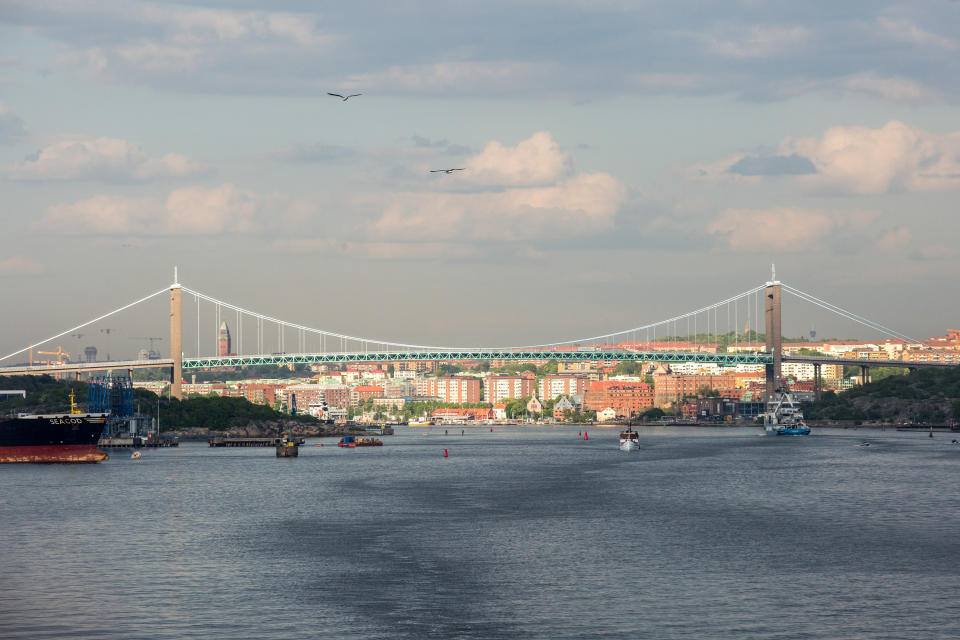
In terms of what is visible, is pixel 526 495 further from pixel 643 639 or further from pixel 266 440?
pixel 266 440

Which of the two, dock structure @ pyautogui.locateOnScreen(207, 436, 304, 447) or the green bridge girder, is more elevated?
the green bridge girder

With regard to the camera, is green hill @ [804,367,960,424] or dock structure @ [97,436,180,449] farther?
green hill @ [804,367,960,424]

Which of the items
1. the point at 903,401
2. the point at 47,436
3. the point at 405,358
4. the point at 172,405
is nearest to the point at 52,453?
the point at 47,436

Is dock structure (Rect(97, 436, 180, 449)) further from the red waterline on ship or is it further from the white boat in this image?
the white boat

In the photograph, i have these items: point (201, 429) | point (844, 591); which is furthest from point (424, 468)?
point (201, 429)

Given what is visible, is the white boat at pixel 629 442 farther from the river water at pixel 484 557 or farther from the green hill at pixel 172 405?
the green hill at pixel 172 405

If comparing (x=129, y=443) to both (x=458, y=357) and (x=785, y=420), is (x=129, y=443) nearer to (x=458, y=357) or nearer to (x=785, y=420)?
(x=458, y=357)

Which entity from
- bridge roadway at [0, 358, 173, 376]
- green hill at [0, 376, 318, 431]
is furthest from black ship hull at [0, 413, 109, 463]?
bridge roadway at [0, 358, 173, 376]
